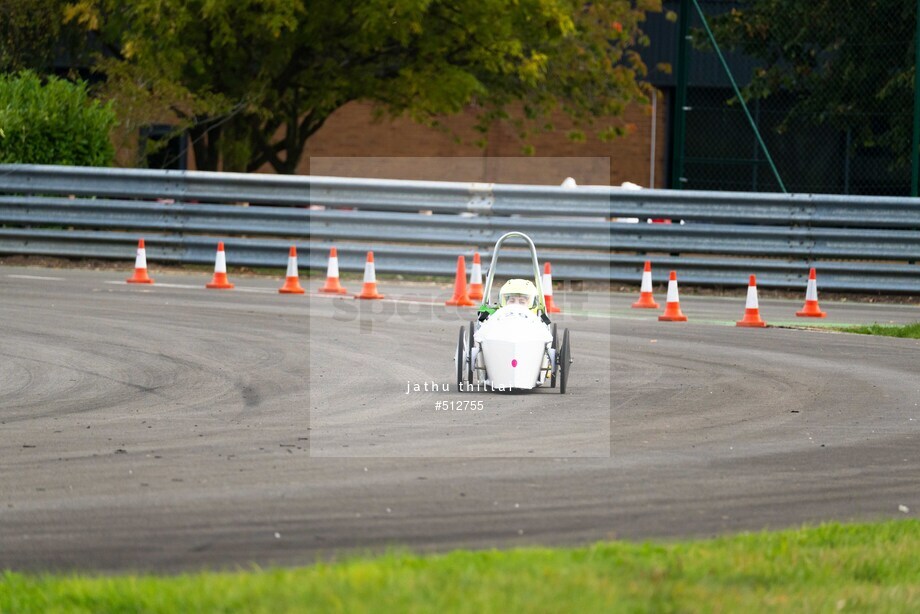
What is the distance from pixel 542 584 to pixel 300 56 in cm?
2186

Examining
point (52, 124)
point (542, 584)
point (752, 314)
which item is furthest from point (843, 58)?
point (542, 584)

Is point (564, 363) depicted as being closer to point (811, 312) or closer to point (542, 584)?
point (542, 584)

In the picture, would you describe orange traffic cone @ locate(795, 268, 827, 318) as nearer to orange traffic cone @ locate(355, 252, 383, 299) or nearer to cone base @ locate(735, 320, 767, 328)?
cone base @ locate(735, 320, 767, 328)

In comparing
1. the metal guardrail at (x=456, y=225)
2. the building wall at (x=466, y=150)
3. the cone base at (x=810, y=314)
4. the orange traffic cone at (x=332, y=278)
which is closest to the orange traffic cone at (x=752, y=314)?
the cone base at (x=810, y=314)

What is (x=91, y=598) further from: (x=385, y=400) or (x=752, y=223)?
(x=752, y=223)

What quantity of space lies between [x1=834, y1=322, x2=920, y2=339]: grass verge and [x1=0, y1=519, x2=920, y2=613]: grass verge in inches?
402

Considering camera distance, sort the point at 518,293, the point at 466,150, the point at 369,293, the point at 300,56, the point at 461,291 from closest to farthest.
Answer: the point at 518,293
the point at 461,291
the point at 369,293
the point at 300,56
the point at 466,150

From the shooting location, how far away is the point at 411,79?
2619 centimetres

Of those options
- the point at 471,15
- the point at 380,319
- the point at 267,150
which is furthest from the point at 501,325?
the point at 267,150

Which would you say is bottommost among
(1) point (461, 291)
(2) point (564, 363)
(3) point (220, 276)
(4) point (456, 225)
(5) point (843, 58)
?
(2) point (564, 363)

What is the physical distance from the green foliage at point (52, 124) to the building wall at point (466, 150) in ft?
61.0

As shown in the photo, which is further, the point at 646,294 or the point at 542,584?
the point at 646,294

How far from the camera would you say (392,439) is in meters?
9.00

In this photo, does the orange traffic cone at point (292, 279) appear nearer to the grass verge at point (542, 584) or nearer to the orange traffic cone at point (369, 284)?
the orange traffic cone at point (369, 284)
